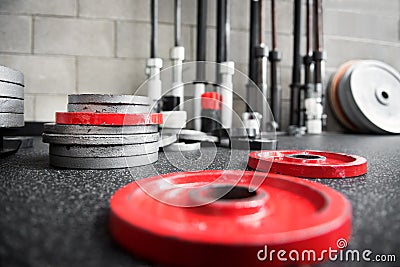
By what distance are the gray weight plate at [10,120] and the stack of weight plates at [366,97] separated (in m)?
1.37

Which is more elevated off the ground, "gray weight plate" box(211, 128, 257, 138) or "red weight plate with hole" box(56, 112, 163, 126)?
"red weight plate with hole" box(56, 112, 163, 126)

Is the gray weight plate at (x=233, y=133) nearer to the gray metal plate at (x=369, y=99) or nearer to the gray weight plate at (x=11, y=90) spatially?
the gray weight plate at (x=11, y=90)

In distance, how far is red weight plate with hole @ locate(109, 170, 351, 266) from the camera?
0.21 m


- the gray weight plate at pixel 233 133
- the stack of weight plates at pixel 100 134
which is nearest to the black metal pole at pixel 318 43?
the gray weight plate at pixel 233 133

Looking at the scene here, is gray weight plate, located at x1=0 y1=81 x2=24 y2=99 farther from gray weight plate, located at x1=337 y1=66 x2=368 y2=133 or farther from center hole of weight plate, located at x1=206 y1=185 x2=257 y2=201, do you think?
gray weight plate, located at x1=337 y1=66 x2=368 y2=133

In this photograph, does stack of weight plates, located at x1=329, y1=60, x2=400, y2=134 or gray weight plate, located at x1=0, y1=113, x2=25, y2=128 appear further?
stack of weight plates, located at x1=329, y1=60, x2=400, y2=134

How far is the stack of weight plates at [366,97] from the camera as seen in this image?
1.55 meters

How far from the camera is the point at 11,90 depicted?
60 cm

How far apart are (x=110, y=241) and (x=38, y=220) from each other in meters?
0.08

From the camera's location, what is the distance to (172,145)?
773mm

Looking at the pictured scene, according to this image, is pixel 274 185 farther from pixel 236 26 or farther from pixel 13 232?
pixel 236 26

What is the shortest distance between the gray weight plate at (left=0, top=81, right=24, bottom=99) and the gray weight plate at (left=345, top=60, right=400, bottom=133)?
4.48ft

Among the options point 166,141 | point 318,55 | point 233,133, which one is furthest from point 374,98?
point 166,141

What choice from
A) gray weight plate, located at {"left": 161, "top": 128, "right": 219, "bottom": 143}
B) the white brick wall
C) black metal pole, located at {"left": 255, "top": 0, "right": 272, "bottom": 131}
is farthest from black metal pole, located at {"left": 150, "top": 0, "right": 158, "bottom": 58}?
gray weight plate, located at {"left": 161, "top": 128, "right": 219, "bottom": 143}
